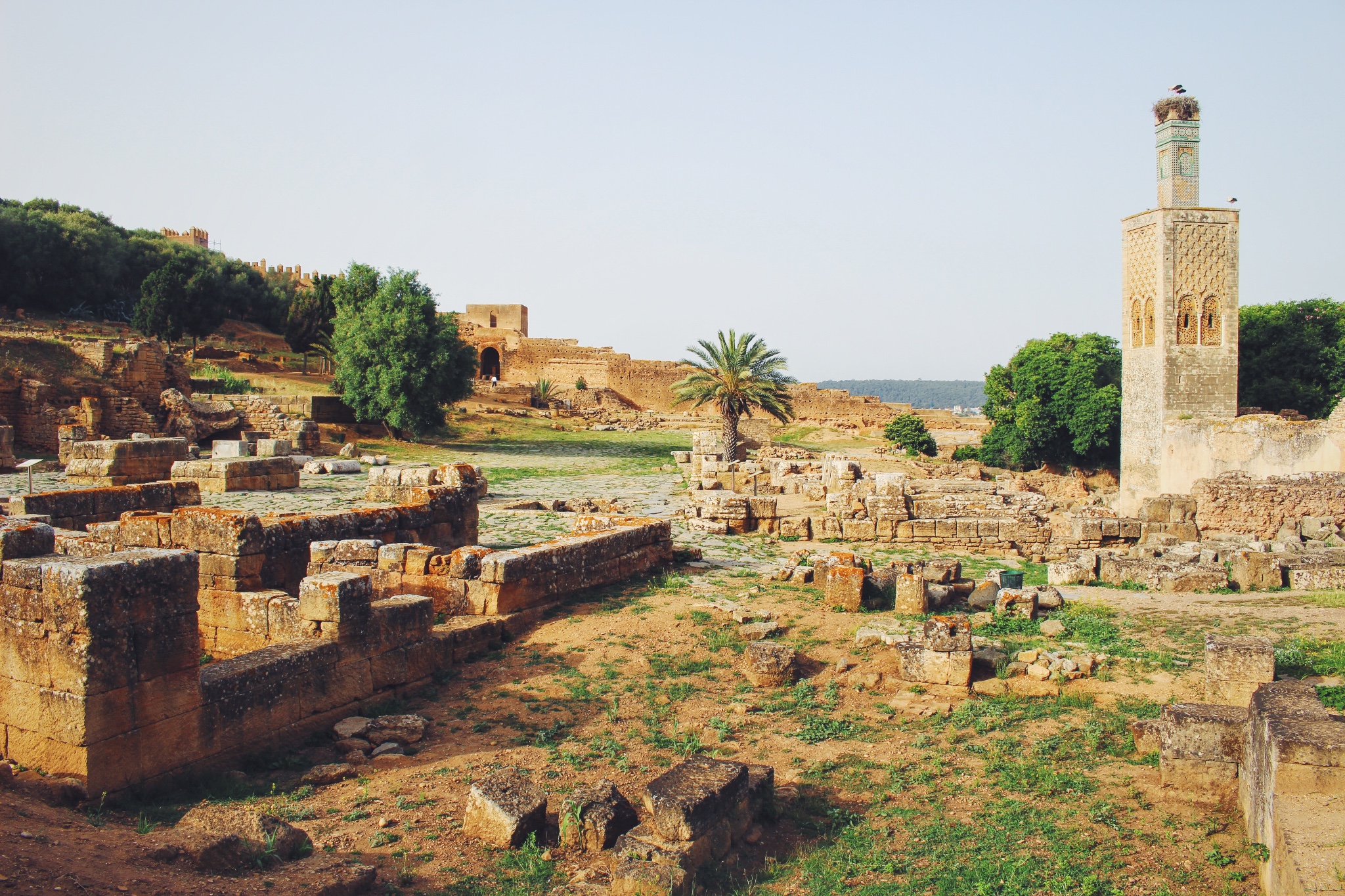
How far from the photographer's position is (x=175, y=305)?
40.2 meters

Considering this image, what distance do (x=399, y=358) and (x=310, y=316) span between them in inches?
699

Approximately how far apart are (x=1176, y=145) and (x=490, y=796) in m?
30.0

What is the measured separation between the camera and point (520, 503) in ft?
54.0

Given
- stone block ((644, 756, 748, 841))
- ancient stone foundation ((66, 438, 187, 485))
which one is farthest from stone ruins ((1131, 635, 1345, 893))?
ancient stone foundation ((66, 438, 187, 485))

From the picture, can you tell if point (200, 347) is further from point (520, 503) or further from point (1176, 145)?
point (1176, 145)

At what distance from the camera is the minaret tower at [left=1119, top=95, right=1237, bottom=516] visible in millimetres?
27078

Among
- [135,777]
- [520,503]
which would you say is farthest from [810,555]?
[135,777]

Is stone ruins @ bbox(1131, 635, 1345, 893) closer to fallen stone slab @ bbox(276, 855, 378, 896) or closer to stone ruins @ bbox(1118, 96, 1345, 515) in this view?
fallen stone slab @ bbox(276, 855, 378, 896)

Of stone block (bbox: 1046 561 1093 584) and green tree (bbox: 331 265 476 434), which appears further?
green tree (bbox: 331 265 476 434)

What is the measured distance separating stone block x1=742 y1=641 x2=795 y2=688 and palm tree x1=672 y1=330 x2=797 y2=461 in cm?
2154

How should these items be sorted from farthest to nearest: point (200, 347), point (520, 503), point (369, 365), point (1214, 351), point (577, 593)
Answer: point (200, 347), point (369, 365), point (1214, 351), point (520, 503), point (577, 593)

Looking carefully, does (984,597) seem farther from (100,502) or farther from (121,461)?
(121,461)

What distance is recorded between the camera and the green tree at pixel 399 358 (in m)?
29.7

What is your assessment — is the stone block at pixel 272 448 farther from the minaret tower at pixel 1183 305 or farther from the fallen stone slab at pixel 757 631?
the minaret tower at pixel 1183 305
